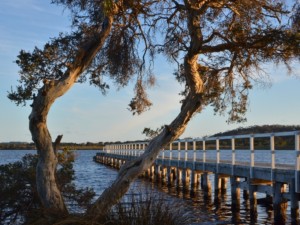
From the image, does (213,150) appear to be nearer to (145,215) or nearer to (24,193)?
(24,193)

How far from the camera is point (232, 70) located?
12414 mm

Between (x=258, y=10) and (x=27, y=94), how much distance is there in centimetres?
514

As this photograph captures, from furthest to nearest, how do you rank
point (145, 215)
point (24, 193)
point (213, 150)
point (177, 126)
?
point (213, 150), point (24, 193), point (177, 126), point (145, 215)

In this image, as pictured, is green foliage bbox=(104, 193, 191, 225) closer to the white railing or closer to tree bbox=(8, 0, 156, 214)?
tree bbox=(8, 0, 156, 214)

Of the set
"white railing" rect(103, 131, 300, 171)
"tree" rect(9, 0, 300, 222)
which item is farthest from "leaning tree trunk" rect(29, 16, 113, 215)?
"white railing" rect(103, 131, 300, 171)

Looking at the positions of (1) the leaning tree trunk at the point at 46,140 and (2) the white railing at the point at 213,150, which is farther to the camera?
(2) the white railing at the point at 213,150

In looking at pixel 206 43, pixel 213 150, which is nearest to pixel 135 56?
pixel 206 43

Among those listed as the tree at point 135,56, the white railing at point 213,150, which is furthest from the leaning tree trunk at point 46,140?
the white railing at point 213,150

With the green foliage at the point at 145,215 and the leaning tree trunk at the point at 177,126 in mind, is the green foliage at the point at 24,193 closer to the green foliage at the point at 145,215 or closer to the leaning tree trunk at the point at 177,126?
the leaning tree trunk at the point at 177,126

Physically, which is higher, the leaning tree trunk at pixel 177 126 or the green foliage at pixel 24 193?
the leaning tree trunk at pixel 177 126

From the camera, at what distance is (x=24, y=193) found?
11.4 meters

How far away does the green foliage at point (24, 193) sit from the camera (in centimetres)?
1104

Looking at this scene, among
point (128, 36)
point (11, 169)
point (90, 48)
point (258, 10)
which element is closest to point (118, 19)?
point (128, 36)

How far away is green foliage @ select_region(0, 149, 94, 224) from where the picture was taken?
11039 millimetres
